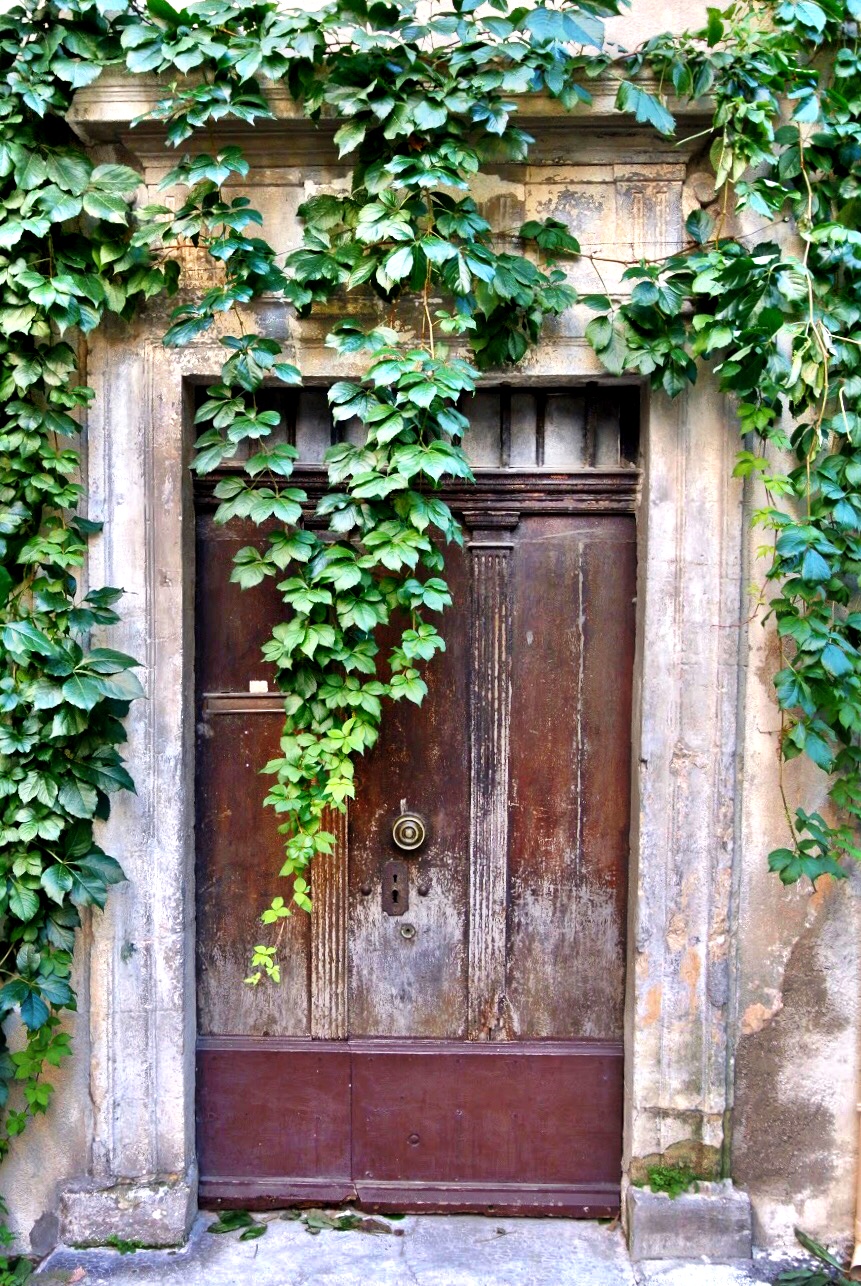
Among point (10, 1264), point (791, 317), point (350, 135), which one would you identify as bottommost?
point (10, 1264)

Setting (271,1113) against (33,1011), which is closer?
(33,1011)

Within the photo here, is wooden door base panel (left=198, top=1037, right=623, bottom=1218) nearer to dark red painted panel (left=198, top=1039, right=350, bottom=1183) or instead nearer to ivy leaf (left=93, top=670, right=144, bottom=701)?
dark red painted panel (left=198, top=1039, right=350, bottom=1183)

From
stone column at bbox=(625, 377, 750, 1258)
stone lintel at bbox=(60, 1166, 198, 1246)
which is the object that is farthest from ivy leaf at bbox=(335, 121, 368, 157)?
stone lintel at bbox=(60, 1166, 198, 1246)

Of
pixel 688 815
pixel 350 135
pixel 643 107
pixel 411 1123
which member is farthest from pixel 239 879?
pixel 643 107

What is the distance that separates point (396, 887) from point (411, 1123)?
750mm

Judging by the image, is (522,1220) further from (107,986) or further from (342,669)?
(342,669)

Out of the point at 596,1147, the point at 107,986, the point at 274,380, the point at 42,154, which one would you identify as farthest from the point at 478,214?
the point at 596,1147

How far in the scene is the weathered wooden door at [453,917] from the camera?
9.84ft

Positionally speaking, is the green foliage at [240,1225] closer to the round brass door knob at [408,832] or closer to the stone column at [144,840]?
the stone column at [144,840]

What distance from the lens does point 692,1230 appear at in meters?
2.80

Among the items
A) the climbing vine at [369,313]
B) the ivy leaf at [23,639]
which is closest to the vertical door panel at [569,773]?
the climbing vine at [369,313]

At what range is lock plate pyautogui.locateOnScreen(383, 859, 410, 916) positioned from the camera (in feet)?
9.93

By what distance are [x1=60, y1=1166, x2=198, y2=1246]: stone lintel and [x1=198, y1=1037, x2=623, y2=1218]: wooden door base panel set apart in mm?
201

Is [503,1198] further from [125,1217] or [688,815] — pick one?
[688,815]
